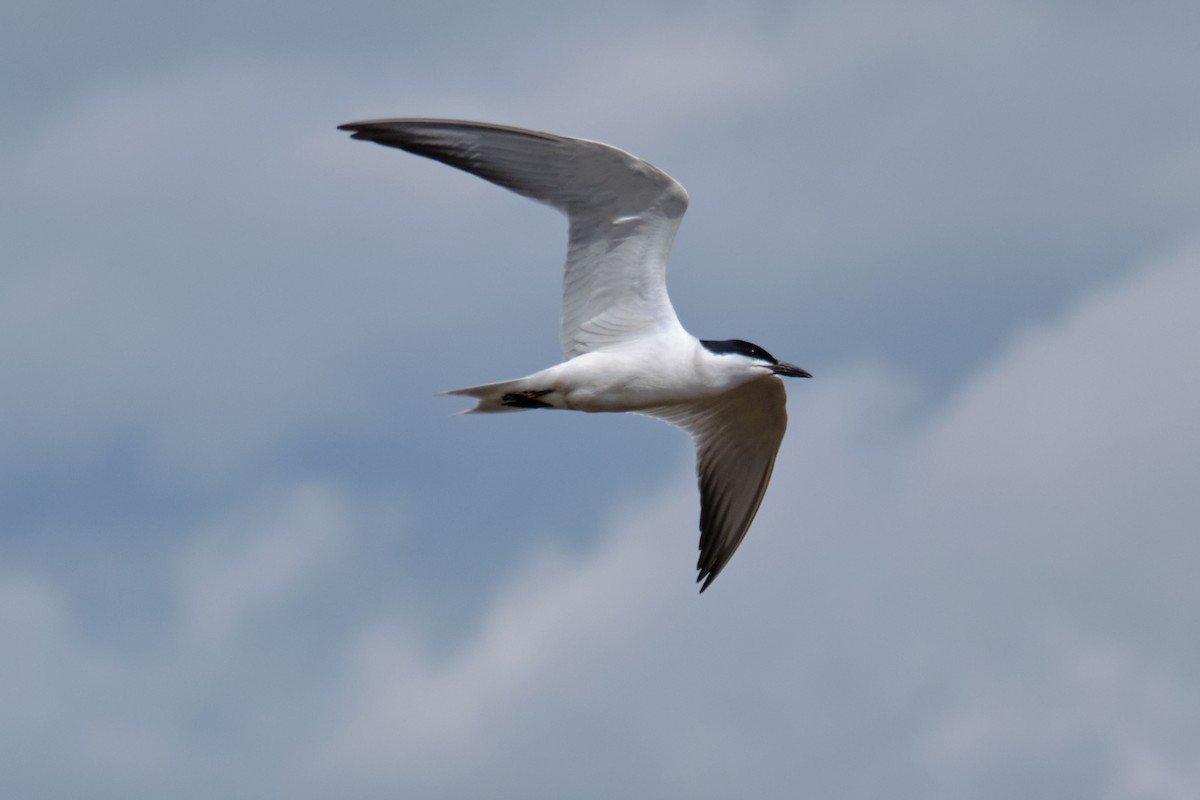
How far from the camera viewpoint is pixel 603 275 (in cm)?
1333

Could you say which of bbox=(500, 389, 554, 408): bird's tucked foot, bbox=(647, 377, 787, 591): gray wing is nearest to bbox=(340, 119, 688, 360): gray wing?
bbox=(500, 389, 554, 408): bird's tucked foot

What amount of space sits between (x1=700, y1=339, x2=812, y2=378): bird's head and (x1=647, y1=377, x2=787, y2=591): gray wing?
1339 mm

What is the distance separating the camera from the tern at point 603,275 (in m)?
12.4

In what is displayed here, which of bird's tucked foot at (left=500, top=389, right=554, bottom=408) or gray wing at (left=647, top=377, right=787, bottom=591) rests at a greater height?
bird's tucked foot at (left=500, top=389, right=554, bottom=408)

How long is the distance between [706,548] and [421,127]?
488 centimetres

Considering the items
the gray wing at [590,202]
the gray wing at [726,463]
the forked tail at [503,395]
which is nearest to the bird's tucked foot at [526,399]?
the forked tail at [503,395]

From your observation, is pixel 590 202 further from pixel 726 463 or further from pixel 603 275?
pixel 726 463

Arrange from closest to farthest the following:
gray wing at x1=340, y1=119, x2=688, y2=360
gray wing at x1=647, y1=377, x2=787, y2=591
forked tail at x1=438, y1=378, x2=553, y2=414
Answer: gray wing at x1=340, y1=119, x2=688, y2=360
forked tail at x1=438, y1=378, x2=553, y2=414
gray wing at x1=647, y1=377, x2=787, y2=591

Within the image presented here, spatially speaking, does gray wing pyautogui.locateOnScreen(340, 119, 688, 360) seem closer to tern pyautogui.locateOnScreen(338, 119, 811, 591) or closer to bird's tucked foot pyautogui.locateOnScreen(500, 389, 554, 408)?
tern pyautogui.locateOnScreen(338, 119, 811, 591)

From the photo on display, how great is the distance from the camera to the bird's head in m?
13.5

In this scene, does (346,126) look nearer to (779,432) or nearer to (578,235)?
(578,235)

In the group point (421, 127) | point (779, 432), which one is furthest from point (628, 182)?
point (779, 432)

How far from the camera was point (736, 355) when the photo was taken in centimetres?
1349

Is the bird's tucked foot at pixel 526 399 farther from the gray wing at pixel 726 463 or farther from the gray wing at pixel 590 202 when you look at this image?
the gray wing at pixel 726 463
